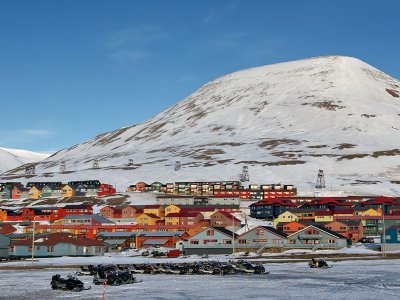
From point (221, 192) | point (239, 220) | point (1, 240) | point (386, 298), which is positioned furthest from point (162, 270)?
point (221, 192)

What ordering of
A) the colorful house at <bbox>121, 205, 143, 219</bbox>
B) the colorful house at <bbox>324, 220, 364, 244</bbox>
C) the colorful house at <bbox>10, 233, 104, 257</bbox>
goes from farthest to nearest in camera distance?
the colorful house at <bbox>121, 205, 143, 219</bbox> → the colorful house at <bbox>324, 220, 364, 244</bbox> → the colorful house at <bbox>10, 233, 104, 257</bbox>

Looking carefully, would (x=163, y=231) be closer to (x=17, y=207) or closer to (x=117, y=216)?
(x=117, y=216)

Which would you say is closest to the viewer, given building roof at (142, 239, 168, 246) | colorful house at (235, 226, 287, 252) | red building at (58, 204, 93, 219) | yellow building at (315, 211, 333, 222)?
colorful house at (235, 226, 287, 252)

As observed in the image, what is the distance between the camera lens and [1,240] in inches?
3878

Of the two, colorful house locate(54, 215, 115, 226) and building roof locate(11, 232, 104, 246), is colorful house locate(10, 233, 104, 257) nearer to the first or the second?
building roof locate(11, 232, 104, 246)

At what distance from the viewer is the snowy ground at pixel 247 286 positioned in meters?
43.1

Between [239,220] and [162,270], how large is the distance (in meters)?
82.6

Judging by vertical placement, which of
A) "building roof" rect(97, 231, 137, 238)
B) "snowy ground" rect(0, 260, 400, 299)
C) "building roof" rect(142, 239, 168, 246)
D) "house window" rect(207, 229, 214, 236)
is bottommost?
"building roof" rect(142, 239, 168, 246)

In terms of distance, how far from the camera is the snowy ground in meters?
43.1

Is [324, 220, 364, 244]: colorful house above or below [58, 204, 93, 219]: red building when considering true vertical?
below

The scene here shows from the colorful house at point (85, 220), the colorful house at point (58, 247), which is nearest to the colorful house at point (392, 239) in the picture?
the colorful house at point (58, 247)

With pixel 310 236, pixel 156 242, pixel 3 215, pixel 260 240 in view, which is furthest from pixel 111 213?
pixel 310 236

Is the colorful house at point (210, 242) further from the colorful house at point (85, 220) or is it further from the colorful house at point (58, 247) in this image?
the colorful house at point (85, 220)

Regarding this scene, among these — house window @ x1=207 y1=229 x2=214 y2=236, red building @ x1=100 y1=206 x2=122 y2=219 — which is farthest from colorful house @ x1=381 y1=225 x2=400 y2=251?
red building @ x1=100 y1=206 x2=122 y2=219
